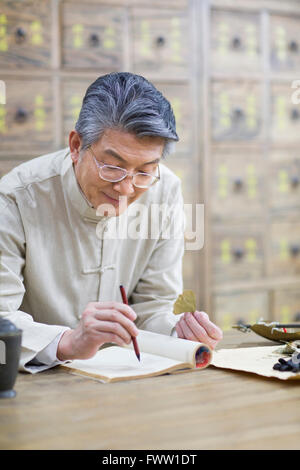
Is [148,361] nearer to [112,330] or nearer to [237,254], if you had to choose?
[112,330]

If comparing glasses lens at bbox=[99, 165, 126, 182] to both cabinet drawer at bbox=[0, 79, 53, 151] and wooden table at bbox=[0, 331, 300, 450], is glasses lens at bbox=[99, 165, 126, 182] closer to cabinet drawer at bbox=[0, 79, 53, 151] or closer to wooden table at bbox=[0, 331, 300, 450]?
wooden table at bbox=[0, 331, 300, 450]

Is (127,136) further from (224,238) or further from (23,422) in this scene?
(224,238)

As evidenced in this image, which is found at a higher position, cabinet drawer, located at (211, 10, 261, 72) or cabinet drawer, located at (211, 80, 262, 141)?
cabinet drawer, located at (211, 10, 261, 72)

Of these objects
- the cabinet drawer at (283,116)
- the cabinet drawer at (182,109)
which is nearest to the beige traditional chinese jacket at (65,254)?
the cabinet drawer at (182,109)

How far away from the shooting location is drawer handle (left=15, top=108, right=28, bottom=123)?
2.97 meters

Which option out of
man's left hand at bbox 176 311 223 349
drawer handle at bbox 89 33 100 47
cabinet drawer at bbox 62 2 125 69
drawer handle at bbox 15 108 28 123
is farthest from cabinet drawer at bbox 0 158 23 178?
man's left hand at bbox 176 311 223 349

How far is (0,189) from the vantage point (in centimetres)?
176

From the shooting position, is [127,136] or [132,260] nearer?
[127,136]

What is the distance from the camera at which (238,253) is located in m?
3.46

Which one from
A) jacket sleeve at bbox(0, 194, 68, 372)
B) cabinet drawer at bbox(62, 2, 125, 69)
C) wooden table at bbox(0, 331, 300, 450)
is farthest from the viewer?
cabinet drawer at bbox(62, 2, 125, 69)

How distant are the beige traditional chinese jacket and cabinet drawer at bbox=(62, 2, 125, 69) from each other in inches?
51.3

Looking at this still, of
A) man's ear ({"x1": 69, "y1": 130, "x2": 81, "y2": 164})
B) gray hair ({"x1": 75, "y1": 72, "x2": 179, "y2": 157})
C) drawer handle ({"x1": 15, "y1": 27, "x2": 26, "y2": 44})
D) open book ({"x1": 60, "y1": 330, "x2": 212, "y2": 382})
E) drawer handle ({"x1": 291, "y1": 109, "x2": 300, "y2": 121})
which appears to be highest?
drawer handle ({"x1": 15, "y1": 27, "x2": 26, "y2": 44})

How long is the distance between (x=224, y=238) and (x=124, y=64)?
1.12m

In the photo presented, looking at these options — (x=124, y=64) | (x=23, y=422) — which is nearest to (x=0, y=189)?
(x=23, y=422)
